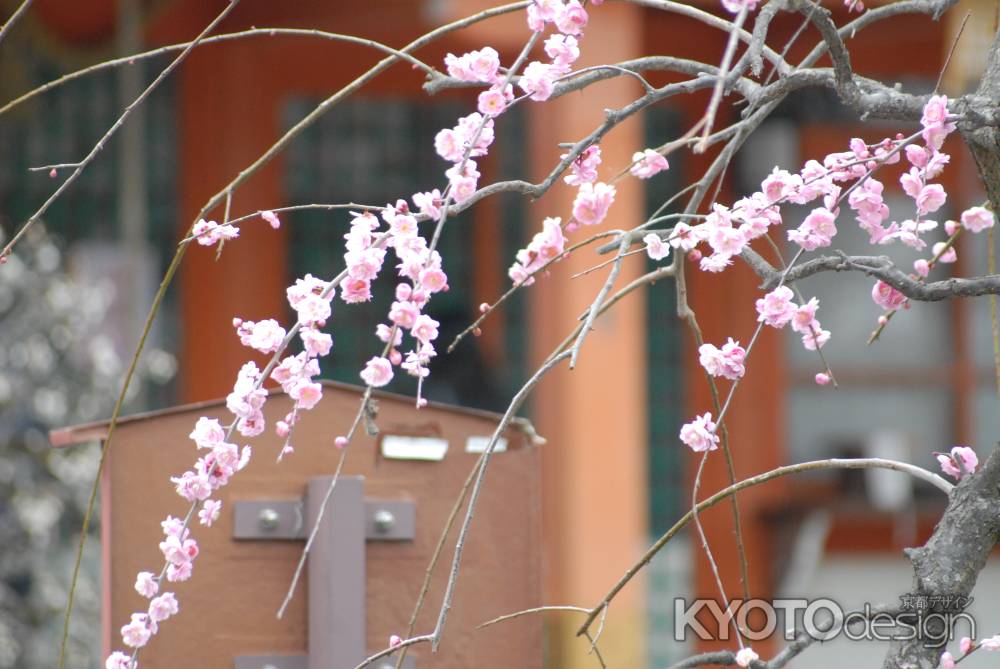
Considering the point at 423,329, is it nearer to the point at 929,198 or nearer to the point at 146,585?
the point at 146,585

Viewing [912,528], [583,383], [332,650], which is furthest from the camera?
[912,528]

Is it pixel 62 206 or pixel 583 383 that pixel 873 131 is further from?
pixel 62 206

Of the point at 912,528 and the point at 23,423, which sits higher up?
the point at 23,423

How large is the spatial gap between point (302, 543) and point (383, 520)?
107mm

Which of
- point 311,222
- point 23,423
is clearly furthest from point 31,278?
point 311,222

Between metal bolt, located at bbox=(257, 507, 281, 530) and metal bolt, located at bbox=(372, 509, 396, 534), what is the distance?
0.41ft

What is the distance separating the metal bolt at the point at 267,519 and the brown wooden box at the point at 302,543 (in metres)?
0.02

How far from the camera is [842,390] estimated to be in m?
5.98

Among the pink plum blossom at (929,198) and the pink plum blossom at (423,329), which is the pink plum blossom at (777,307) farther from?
the pink plum blossom at (423,329)

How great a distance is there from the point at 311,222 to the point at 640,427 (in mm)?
1915

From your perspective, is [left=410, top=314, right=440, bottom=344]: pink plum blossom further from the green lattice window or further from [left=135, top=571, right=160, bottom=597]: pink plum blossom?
the green lattice window

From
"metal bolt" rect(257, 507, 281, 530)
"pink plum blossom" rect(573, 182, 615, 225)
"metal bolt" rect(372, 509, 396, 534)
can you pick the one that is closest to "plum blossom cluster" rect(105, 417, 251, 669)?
"metal bolt" rect(257, 507, 281, 530)

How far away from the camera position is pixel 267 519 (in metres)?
1.84

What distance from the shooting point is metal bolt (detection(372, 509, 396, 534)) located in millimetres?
1861
